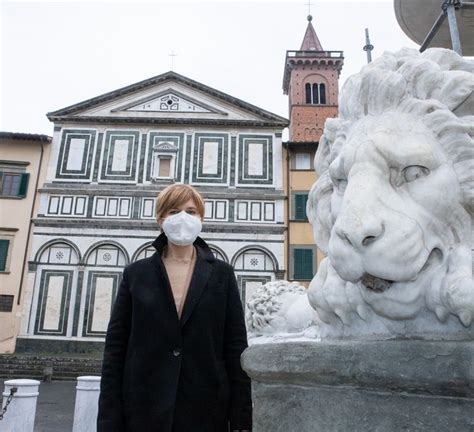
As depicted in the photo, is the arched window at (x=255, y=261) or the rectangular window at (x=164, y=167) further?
the rectangular window at (x=164, y=167)

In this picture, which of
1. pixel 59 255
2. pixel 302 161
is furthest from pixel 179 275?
pixel 302 161

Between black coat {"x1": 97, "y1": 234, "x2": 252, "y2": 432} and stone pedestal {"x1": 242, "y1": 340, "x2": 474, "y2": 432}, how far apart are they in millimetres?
492

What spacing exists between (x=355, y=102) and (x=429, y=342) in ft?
2.21

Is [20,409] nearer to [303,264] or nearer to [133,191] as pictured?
[303,264]

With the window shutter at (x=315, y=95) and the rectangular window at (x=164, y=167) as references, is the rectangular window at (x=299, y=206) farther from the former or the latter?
the window shutter at (x=315, y=95)

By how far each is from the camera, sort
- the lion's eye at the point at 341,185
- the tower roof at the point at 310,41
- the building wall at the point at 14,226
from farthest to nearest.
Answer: the tower roof at the point at 310,41 < the building wall at the point at 14,226 < the lion's eye at the point at 341,185

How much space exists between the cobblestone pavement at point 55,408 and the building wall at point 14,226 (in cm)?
545

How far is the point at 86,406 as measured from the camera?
3891 millimetres

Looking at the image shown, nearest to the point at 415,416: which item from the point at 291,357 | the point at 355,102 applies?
the point at 291,357

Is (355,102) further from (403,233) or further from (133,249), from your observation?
(133,249)

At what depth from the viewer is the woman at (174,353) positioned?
5.16ft

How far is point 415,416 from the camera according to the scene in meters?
0.92

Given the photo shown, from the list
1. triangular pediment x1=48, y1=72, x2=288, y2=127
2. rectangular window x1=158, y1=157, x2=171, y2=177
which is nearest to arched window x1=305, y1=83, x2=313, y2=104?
triangular pediment x1=48, y1=72, x2=288, y2=127

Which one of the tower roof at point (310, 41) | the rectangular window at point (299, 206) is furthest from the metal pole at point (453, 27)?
the tower roof at point (310, 41)
